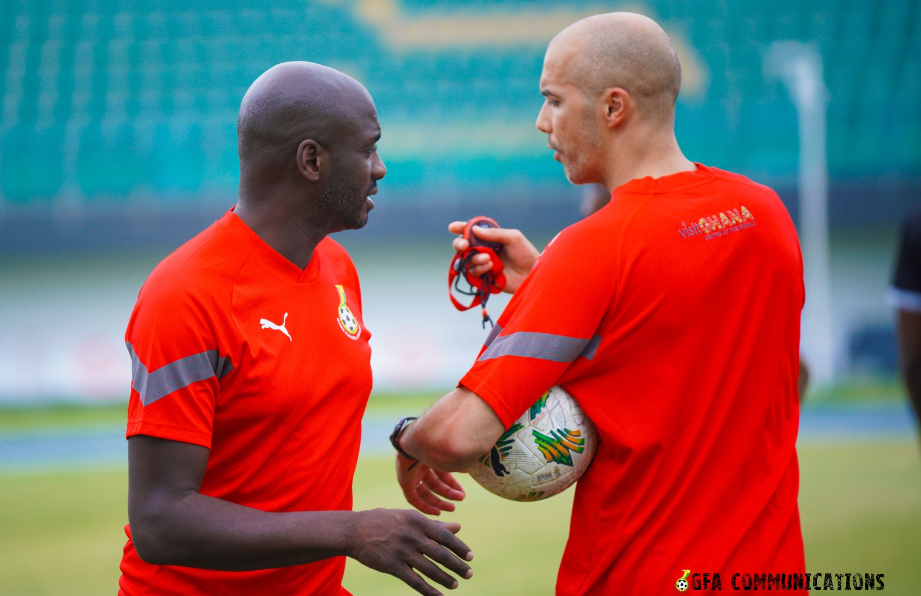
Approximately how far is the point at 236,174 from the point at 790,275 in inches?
585

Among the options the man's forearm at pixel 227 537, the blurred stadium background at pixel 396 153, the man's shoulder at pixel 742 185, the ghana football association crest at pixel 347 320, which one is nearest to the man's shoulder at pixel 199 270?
the ghana football association crest at pixel 347 320

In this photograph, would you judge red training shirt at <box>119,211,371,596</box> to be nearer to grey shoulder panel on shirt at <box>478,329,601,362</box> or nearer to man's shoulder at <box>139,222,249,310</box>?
man's shoulder at <box>139,222,249,310</box>

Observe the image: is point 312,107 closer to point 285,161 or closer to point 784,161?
point 285,161

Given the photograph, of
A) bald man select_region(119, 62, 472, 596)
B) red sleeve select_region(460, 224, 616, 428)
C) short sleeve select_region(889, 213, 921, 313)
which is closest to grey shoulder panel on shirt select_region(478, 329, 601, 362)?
red sleeve select_region(460, 224, 616, 428)

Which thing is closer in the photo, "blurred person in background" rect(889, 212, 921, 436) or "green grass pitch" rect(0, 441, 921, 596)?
"blurred person in background" rect(889, 212, 921, 436)

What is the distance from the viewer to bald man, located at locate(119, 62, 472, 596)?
80.1 inches

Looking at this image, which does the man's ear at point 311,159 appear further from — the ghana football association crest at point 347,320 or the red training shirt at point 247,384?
the ghana football association crest at point 347,320

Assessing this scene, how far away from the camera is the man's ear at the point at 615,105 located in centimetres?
227

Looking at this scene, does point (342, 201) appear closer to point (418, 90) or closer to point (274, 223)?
point (274, 223)

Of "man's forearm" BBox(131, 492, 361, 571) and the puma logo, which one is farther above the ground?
the puma logo

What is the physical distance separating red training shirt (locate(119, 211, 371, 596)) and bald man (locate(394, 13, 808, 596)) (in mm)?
287

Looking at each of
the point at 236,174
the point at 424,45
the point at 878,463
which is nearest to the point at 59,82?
the point at 236,174

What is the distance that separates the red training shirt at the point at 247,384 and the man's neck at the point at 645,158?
97 cm

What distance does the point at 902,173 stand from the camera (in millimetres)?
14500
